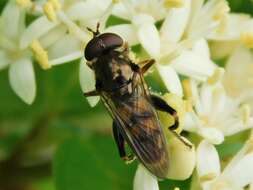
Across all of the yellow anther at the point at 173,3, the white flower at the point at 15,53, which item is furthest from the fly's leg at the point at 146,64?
the white flower at the point at 15,53

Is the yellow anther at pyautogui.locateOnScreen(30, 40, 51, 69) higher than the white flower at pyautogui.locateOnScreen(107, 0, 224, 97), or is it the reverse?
the yellow anther at pyautogui.locateOnScreen(30, 40, 51, 69)

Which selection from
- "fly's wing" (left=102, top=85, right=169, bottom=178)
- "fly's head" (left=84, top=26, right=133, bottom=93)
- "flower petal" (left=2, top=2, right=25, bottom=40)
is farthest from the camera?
"flower petal" (left=2, top=2, right=25, bottom=40)

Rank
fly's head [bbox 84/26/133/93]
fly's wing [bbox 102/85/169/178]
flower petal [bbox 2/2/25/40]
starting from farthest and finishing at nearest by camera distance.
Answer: flower petal [bbox 2/2/25/40] → fly's head [bbox 84/26/133/93] → fly's wing [bbox 102/85/169/178]

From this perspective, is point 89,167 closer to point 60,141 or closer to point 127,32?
point 60,141

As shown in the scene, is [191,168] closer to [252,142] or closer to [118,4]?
[252,142]

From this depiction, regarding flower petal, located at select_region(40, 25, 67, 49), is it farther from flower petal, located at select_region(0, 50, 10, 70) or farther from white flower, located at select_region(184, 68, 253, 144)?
white flower, located at select_region(184, 68, 253, 144)

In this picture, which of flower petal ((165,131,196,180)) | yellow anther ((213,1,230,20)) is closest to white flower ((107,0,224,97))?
yellow anther ((213,1,230,20))

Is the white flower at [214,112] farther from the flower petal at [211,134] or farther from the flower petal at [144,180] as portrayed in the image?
the flower petal at [144,180]

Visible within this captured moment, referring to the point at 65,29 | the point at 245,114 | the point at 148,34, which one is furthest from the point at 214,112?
the point at 65,29
